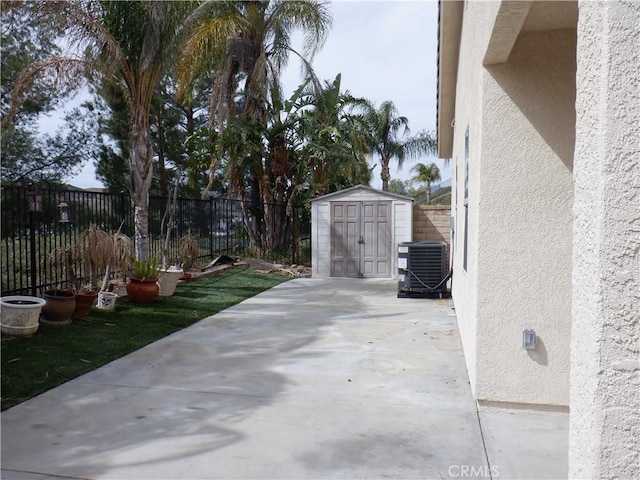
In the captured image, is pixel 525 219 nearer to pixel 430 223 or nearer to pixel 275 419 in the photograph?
pixel 275 419

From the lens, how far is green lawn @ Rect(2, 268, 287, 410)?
5.19 m

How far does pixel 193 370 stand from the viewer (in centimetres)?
564

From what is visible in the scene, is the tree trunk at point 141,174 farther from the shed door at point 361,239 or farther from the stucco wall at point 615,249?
the stucco wall at point 615,249

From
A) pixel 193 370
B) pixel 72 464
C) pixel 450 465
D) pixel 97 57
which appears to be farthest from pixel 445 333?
pixel 97 57

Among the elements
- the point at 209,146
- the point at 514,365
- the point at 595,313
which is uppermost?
the point at 209,146

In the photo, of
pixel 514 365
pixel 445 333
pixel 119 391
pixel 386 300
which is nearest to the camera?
pixel 514 365

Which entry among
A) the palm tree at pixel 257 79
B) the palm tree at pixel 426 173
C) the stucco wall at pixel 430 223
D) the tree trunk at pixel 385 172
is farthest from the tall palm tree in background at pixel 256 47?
the palm tree at pixel 426 173

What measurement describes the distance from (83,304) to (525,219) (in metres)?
6.49

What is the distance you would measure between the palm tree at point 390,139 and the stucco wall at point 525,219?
24.6 metres

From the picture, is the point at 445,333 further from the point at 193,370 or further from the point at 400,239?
the point at 400,239

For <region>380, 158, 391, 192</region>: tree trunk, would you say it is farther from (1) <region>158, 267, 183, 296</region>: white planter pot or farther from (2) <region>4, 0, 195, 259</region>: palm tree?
(1) <region>158, 267, 183, 296</region>: white planter pot

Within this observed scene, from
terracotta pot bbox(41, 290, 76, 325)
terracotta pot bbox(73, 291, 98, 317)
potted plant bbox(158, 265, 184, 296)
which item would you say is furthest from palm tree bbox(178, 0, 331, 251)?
terracotta pot bbox(41, 290, 76, 325)

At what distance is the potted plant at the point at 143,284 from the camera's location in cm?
Result: 945

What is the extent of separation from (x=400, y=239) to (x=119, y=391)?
386 inches
